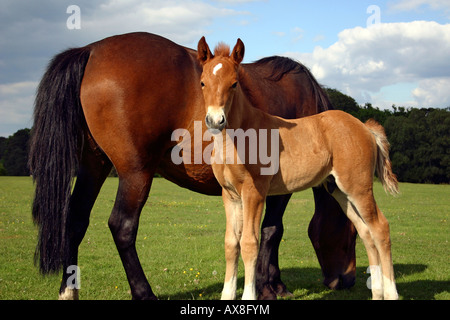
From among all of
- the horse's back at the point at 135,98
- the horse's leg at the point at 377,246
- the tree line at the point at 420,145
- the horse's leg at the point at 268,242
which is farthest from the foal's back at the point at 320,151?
the tree line at the point at 420,145

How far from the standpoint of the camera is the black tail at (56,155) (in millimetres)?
5113

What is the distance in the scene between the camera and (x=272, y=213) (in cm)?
586

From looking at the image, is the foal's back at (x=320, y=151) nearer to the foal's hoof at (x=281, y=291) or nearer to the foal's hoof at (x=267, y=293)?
the foal's hoof at (x=267, y=293)

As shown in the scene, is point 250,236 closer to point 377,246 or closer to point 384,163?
point 377,246

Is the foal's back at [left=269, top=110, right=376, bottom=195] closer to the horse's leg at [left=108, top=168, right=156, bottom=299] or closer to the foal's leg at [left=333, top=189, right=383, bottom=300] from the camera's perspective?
the foal's leg at [left=333, top=189, right=383, bottom=300]

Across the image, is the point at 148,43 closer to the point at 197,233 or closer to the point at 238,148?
→ the point at 238,148

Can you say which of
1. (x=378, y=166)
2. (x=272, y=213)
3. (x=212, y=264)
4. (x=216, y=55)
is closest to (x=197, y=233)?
(x=212, y=264)

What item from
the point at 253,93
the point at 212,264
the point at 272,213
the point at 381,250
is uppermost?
the point at 253,93

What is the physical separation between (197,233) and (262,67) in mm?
8033

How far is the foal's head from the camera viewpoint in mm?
3693

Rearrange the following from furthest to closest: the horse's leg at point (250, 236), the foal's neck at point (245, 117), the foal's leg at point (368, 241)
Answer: the foal's leg at point (368, 241) → the foal's neck at point (245, 117) → the horse's leg at point (250, 236)

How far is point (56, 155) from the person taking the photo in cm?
518

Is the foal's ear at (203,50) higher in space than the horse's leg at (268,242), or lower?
higher

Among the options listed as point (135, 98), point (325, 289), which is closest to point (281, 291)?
point (325, 289)
